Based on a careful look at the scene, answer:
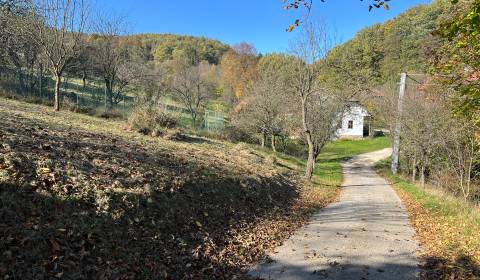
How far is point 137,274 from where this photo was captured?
4820 millimetres

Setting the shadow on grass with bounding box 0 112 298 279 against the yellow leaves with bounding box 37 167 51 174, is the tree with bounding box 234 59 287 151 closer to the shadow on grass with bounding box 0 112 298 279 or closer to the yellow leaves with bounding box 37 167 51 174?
the shadow on grass with bounding box 0 112 298 279

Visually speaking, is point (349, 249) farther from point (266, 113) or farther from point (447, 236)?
point (266, 113)

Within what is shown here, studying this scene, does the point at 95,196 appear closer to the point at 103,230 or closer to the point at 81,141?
the point at 103,230

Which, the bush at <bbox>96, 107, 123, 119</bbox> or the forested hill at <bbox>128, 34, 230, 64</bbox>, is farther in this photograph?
the forested hill at <bbox>128, 34, 230, 64</bbox>

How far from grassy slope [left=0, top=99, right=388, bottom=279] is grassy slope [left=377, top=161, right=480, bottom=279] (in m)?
2.88

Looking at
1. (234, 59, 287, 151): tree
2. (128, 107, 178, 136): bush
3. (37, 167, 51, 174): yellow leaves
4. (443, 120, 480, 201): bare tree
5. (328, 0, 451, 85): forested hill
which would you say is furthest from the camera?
(328, 0, 451, 85): forested hill

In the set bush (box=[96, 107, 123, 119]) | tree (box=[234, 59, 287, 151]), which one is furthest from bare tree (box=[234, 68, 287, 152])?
bush (box=[96, 107, 123, 119])

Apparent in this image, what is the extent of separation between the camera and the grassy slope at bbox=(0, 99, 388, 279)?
452 cm

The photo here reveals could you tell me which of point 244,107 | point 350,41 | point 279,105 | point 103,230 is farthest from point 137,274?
point 350,41

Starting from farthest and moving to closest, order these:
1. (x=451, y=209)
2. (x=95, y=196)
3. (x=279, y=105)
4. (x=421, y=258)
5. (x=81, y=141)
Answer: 1. (x=279, y=105)
2. (x=451, y=209)
3. (x=81, y=141)
4. (x=421, y=258)
5. (x=95, y=196)

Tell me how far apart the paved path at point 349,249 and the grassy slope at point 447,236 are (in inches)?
11.8

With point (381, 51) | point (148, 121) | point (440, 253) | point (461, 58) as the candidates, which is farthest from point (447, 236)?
point (381, 51)

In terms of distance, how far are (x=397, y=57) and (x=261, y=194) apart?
127 ft

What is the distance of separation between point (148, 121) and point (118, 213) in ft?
30.7
